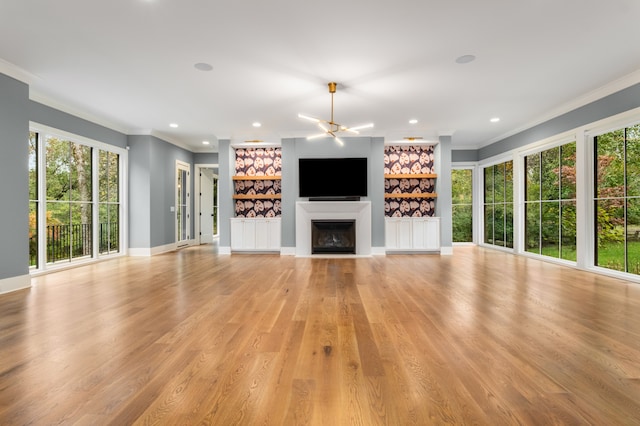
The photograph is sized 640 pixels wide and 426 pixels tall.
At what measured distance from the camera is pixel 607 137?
186 inches

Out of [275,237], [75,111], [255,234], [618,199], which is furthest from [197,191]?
[618,199]

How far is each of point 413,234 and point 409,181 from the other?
1.34 meters

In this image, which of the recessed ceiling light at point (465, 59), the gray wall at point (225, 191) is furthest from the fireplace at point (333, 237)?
the recessed ceiling light at point (465, 59)

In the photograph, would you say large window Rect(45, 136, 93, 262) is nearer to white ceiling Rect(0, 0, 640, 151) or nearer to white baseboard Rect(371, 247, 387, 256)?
white ceiling Rect(0, 0, 640, 151)

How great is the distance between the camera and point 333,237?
23.2 ft

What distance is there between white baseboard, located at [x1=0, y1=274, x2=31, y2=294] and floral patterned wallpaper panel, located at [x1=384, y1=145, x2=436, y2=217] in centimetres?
655

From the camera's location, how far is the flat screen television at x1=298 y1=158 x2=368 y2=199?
22.9 ft

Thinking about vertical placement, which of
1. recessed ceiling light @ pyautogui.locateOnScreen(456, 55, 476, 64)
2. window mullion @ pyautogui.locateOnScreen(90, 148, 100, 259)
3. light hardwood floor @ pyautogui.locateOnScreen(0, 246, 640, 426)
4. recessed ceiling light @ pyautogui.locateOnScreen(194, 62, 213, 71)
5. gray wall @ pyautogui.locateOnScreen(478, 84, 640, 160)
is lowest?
light hardwood floor @ pyautogui.locateOnScreen(0, 246, 640, 426)

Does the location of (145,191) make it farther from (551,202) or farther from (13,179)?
(551,202)

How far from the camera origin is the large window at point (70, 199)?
4.85 m

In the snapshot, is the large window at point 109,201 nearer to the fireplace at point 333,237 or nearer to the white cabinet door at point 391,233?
the fireplace at point 333,237

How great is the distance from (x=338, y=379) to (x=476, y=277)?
11.6 ft

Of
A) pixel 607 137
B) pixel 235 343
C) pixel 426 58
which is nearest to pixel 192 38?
pixel 426 58

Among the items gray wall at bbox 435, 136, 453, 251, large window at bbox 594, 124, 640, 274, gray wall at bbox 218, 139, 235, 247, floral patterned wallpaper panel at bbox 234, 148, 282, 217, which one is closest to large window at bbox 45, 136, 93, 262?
gray wall at bbox 218, 139, 235, 247
